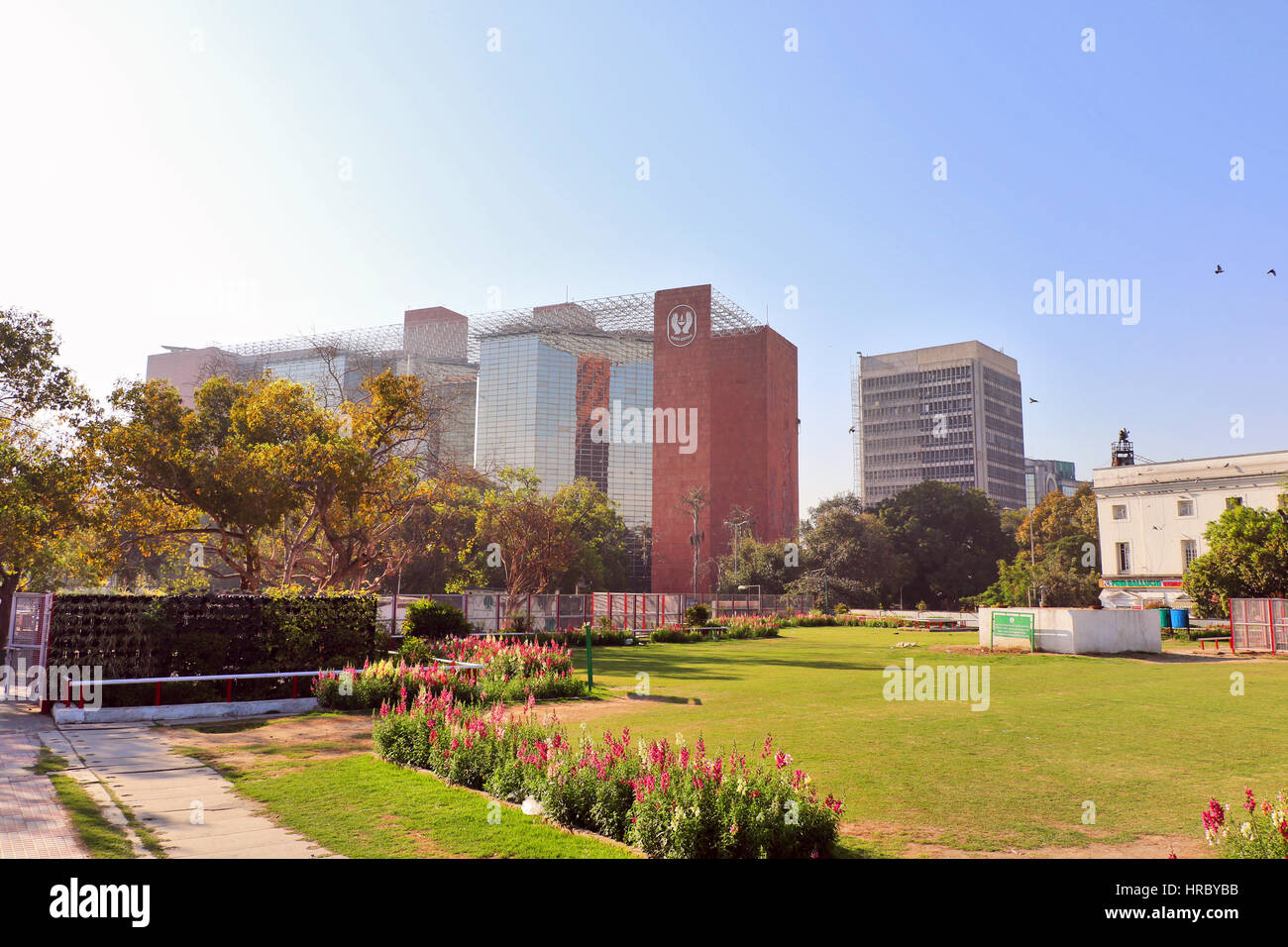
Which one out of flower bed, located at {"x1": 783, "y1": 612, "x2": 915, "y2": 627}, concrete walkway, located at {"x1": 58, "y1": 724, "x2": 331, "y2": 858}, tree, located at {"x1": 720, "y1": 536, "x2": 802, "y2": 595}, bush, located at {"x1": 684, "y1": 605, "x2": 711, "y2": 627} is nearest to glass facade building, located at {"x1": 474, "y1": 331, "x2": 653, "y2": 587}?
tree, located at {"x1": 720, "y1": 536, "x2": 802, "y2": 595}

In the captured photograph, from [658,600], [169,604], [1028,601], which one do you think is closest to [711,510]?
[1028,601]

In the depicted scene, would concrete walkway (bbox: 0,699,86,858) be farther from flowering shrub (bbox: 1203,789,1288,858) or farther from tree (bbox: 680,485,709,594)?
tree (bbox: 680,485,709,594)

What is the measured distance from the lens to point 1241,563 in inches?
1432

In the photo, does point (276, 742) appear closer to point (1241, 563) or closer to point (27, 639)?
point (27, 639)

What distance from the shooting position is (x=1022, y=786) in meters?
8.99

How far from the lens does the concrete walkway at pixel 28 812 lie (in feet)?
20.1

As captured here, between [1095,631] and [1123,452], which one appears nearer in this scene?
[1095,631]

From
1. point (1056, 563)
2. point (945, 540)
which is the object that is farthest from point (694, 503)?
point (1056, 563)

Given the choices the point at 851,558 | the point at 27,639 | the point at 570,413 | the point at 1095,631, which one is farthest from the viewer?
the point at 570,413

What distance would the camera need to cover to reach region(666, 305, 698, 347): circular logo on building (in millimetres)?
100188

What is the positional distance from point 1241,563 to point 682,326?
7174 centimetres

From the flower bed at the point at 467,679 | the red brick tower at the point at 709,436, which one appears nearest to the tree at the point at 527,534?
the flower bed at the point at 467,679
